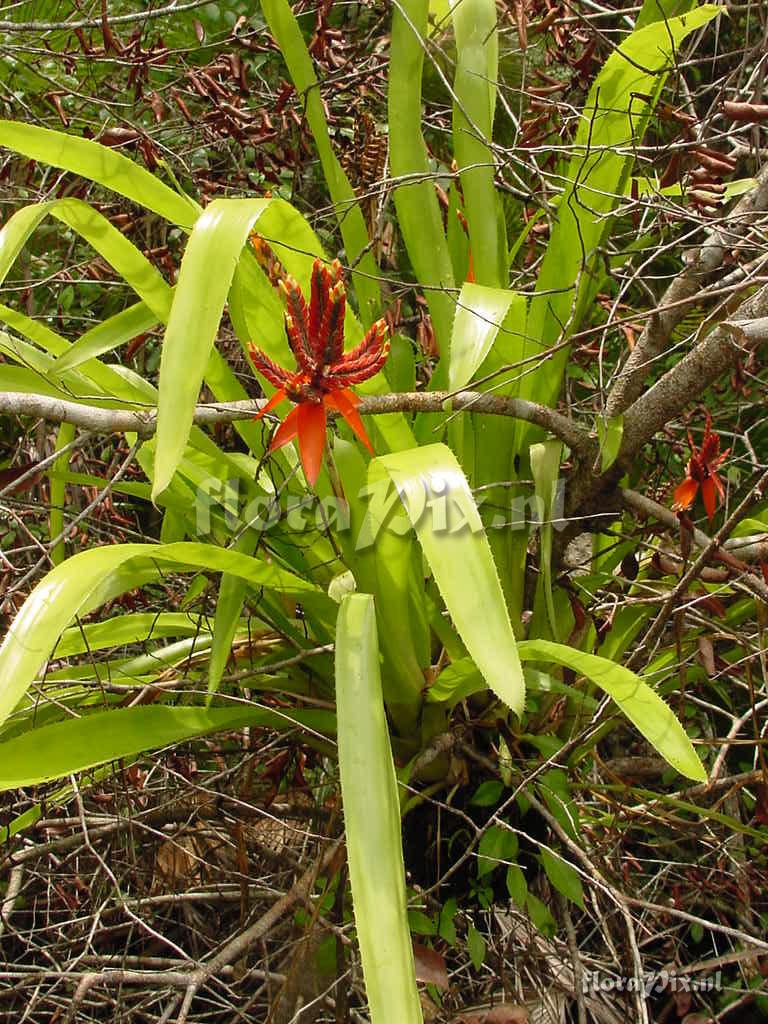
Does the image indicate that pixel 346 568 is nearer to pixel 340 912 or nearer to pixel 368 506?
pixel 368 506

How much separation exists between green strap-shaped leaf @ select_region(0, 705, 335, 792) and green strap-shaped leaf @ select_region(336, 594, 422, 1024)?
0.22 m

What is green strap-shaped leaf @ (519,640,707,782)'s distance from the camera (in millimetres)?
772

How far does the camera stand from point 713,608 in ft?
3.34

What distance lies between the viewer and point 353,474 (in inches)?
39.0

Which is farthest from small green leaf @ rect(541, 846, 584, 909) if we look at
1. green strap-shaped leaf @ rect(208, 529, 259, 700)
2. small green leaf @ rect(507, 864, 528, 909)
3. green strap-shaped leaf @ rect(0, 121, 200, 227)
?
green strap-shaped leaf @ rect(0, 121, 200, 227)

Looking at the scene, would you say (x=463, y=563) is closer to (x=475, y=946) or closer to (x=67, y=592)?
(x=67, y=592)

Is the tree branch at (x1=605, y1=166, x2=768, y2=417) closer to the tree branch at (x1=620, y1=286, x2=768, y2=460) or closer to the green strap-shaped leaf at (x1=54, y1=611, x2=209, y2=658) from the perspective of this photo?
the tree branch at (x1=620, y1=286, x2=768, y2=460)

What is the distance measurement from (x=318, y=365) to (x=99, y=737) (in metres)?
0.38

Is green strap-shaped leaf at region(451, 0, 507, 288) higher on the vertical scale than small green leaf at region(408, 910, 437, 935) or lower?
higher

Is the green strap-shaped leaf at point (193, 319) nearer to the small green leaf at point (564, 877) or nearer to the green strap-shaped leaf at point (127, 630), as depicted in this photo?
the green strap-shaped leaf at point (127, 630)

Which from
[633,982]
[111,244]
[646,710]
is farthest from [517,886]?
[111,244]

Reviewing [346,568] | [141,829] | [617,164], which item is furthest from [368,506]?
[141,829]

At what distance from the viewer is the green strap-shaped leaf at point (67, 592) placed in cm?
70

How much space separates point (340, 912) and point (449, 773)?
0.19m
